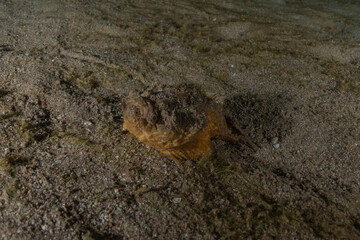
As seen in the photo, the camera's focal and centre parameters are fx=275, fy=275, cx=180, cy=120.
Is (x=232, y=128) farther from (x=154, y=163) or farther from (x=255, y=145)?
(x=154, y=163)

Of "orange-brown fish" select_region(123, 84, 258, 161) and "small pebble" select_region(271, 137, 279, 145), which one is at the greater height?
"orange-brown fish" select_region(123, 84, 258, 161)

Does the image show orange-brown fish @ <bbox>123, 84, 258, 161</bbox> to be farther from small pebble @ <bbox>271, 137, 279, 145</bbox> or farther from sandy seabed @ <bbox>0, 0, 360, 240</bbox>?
small pebble @ <bbox>271, 137, 279, 145</bbox>

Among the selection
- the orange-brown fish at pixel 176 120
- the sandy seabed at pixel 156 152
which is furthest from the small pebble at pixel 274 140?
the orange-brown fish at pixel 176 120

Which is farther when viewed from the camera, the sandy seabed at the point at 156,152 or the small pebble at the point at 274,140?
the small pebble at the point at 274,140

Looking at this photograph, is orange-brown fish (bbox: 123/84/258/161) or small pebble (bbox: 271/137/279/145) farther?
small pebble (bbox: 271/137/279/145)

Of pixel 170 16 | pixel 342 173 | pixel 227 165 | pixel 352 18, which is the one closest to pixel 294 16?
pixel 352 18

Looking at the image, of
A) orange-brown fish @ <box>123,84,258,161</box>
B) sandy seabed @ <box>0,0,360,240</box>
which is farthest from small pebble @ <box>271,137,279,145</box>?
orange-brown fish @ <box>123,84,258,161</box>

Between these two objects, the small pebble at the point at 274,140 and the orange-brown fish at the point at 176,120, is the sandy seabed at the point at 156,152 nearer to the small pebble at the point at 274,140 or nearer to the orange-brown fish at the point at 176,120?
the small pebble at the point at 274,140

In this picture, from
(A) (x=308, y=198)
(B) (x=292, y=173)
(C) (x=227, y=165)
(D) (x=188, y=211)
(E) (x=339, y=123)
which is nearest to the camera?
(D) (x=188, y=211)
